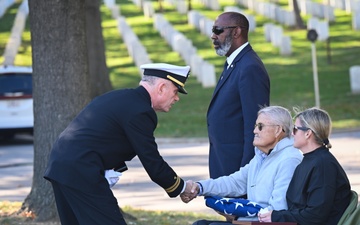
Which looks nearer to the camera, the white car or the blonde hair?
the blonde hair

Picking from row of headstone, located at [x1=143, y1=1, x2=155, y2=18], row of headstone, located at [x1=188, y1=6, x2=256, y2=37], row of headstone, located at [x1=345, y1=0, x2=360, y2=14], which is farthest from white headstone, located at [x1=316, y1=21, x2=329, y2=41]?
row of headstone, located at [x1=143, y1=1, x2=155, y2=18]

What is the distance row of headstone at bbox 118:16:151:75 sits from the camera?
3183 centimetres

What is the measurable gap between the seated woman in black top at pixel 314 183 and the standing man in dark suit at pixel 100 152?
946 mm

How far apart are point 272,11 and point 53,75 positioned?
32.9 meters

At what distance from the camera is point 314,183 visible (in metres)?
6.41

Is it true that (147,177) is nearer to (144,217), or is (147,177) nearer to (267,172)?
(144,217)

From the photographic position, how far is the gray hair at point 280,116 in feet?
22.9

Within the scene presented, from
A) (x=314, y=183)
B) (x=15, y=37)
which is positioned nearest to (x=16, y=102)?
(x=314, y=183)

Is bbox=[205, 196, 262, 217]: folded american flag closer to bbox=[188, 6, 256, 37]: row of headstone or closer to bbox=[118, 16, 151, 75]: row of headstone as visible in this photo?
bbox=[118, 16, 151, 75]: row of headstone

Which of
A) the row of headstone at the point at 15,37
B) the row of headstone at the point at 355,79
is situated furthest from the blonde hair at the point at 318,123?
the row of headstone at the point at 15,37

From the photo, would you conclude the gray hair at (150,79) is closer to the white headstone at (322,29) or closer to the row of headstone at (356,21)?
the white headstone at (322,29)

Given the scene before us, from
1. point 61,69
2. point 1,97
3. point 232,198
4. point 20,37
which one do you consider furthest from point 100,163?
point 20,37

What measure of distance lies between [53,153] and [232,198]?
148cm

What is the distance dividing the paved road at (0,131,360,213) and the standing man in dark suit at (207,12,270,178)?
382cm
